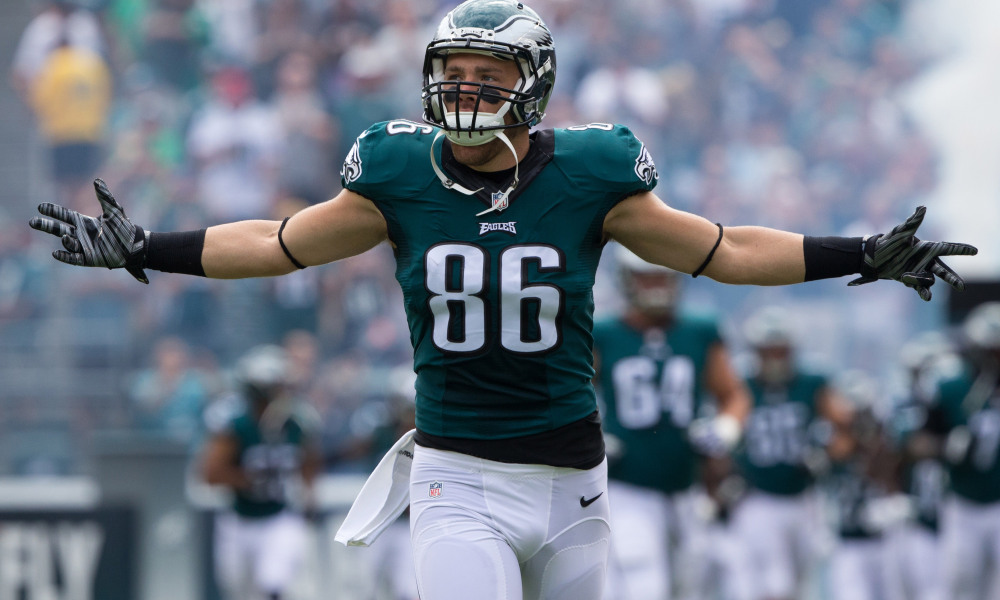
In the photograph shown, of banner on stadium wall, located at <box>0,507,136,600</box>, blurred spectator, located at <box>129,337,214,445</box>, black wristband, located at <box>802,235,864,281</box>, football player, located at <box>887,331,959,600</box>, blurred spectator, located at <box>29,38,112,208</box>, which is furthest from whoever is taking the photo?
blurred spectator, located at <box>29,38,112,208</box>

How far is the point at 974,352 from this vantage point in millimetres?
8992

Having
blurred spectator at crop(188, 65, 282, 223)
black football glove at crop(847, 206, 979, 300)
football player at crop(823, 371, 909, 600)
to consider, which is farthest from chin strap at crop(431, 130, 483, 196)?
blurred spectator at crop(188, 65, 282, 223)

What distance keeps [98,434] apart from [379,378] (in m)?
2.24

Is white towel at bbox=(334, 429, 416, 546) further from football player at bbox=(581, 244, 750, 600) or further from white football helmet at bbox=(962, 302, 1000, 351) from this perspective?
white football helmet at bbox=(962, 302, 1000, 351)

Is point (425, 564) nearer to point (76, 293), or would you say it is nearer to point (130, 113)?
point (76, 293)

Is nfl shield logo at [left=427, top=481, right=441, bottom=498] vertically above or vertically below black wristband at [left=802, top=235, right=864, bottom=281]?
below

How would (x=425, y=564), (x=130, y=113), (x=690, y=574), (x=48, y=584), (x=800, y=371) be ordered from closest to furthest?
(x=425, y=564)
(x=690, y=574)
(x=48, y=584)
(x=800, y=371)
(x=130, y=113)

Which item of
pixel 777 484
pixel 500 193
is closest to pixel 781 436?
pixel 777 484

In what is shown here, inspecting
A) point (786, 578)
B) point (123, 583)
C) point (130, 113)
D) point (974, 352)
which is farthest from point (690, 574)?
point (130, 113)

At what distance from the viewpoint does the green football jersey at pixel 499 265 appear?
3291 mm

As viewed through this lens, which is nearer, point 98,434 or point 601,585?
point 601,585

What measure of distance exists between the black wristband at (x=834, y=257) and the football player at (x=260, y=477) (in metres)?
6.78

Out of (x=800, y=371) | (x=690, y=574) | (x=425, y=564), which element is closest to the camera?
(x=425, y=564)

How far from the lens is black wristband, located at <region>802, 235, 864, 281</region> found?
136 inches
